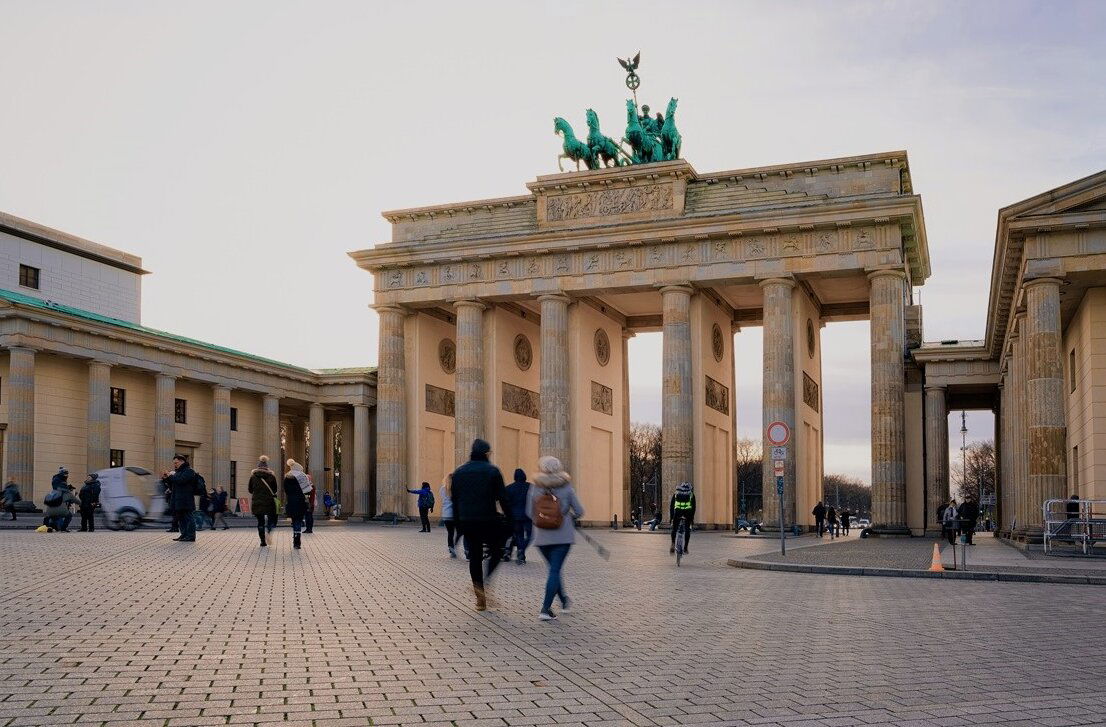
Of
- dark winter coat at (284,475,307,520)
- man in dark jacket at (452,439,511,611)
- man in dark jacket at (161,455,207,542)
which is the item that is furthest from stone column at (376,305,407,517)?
man in dark jacket at (452,439,511,611)

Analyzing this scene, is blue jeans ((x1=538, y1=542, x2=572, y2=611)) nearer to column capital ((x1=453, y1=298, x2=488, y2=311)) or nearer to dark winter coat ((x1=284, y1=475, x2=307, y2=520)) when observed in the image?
dark winter coat ((x1=284, y1=475, x2=307, y2=520))

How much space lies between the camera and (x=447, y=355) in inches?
2272

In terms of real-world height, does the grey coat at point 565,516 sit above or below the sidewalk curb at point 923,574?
above

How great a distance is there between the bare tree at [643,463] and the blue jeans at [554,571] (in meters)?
95.9

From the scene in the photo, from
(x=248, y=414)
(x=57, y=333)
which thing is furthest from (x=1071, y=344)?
(x=248, y=414)

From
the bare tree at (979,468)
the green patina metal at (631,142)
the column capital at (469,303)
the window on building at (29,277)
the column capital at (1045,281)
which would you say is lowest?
the bare tree at (979,468)

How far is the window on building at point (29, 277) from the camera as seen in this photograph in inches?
2124

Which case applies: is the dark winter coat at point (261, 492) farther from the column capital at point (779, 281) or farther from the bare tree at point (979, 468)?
the bare tree at point (979, 468)

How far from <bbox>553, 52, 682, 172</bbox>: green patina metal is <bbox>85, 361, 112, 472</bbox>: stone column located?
21859mm

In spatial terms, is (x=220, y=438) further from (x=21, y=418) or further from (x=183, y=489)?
(x=183, y=489)

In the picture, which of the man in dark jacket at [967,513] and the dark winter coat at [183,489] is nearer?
the dark winter coat at [183,489]

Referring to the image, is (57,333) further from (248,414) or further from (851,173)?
(851,173)

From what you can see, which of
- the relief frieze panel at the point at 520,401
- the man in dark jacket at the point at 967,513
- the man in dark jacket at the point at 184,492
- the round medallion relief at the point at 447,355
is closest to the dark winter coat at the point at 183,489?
the man in dark jacket at the point at 184,492

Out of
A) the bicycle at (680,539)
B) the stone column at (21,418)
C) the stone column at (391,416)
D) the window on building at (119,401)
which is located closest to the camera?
the bicycle at (680,539)
